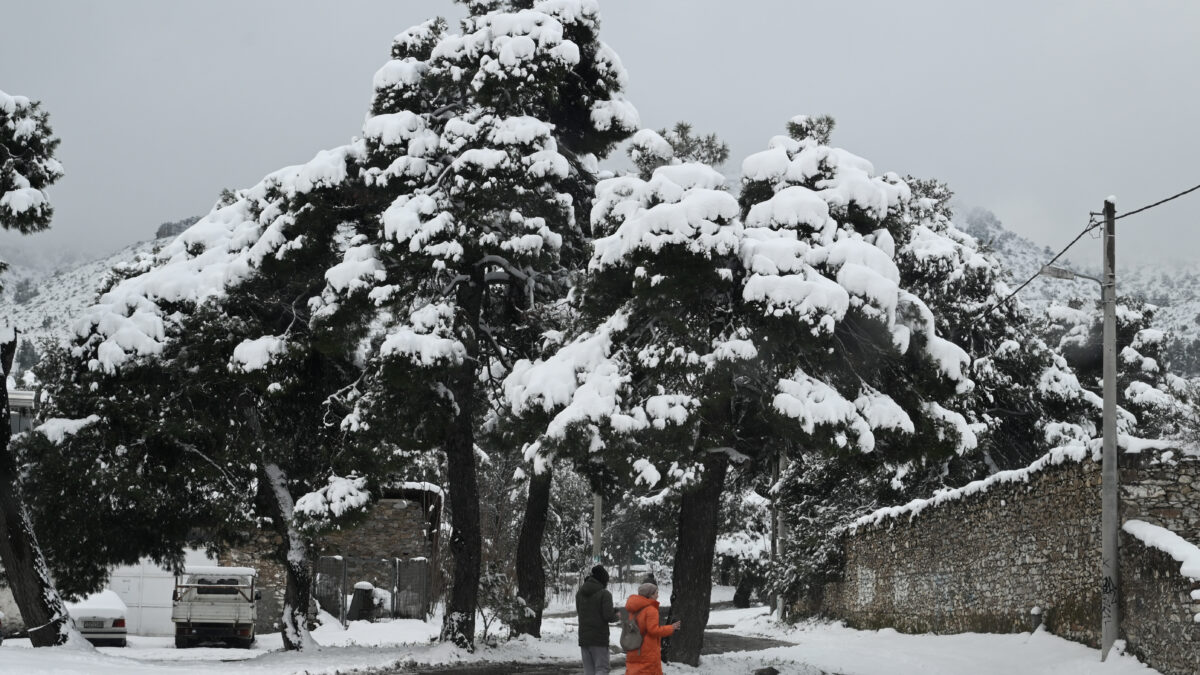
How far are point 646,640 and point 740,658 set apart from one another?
7.43 meters

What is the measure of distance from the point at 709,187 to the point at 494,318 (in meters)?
7.11

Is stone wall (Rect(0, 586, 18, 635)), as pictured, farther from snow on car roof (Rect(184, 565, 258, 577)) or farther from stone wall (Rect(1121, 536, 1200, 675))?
stone wall (Rect(1121, 536, 1200, 675))

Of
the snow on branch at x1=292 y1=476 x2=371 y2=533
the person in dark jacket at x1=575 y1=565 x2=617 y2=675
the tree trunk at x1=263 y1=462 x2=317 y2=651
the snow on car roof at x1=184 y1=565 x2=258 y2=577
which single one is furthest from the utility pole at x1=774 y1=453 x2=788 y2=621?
the person in dark jacket at x1=575 y1=565 x2=617 y2=675

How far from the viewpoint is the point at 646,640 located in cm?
1098

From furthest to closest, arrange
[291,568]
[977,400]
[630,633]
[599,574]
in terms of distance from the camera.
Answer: [977,400], [291,568], [599,574], [630,633]

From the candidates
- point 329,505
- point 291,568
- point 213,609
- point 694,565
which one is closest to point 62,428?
point 291,568

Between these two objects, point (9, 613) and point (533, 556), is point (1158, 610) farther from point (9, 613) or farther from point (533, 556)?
point (9, 613)

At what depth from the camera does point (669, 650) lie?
639 inches

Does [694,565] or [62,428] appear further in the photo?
[62,428]

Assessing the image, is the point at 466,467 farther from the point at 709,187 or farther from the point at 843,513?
the point at 843,513

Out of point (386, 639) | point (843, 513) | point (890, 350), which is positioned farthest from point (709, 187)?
point (843, 513)

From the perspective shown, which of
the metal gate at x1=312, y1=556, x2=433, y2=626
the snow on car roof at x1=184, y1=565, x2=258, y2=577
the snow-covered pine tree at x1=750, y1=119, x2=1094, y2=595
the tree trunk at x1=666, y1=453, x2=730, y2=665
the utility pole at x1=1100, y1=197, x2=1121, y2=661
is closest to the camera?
the utility pole at x1=1100, y1=197, x2=1121, y2=661

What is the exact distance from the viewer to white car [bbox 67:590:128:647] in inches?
943

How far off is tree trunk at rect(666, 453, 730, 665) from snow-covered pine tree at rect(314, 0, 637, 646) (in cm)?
452
